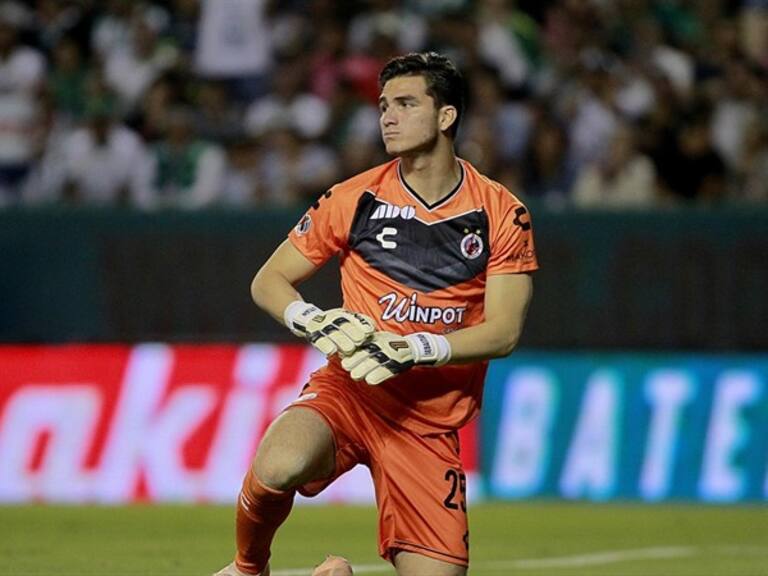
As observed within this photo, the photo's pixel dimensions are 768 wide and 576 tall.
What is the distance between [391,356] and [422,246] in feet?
2.50

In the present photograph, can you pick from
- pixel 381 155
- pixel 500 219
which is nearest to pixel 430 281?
pixel 500 219

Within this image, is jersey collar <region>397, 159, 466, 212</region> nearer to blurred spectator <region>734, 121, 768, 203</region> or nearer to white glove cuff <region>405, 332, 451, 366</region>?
white glove cuff <region>405, 332, 451, 366</region>

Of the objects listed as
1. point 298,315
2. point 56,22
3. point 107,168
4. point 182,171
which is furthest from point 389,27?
point 298,315

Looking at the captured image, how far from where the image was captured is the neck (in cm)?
694

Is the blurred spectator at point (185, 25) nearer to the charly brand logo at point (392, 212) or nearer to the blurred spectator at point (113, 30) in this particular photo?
the blurred spectator at point (113, 30)

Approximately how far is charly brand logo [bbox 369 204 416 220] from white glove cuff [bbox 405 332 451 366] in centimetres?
65

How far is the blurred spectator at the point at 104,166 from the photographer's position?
14.5 meters

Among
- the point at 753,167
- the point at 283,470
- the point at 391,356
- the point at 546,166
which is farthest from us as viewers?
the point at 546,166

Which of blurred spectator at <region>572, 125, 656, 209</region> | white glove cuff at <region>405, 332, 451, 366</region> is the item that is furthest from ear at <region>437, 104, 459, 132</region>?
blurred spectator at <region>572, 125, 656, 209</region>

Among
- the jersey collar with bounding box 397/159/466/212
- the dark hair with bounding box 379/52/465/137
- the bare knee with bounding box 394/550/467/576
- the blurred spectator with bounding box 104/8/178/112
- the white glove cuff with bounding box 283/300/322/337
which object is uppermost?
the dark hair with bounding box 379/52/465/137

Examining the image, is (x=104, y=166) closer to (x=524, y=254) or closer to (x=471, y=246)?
(x=471, y=246)

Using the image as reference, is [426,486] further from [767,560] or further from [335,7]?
[335,7]

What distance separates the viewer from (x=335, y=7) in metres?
15.6

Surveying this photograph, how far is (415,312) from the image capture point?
6.86 metres
